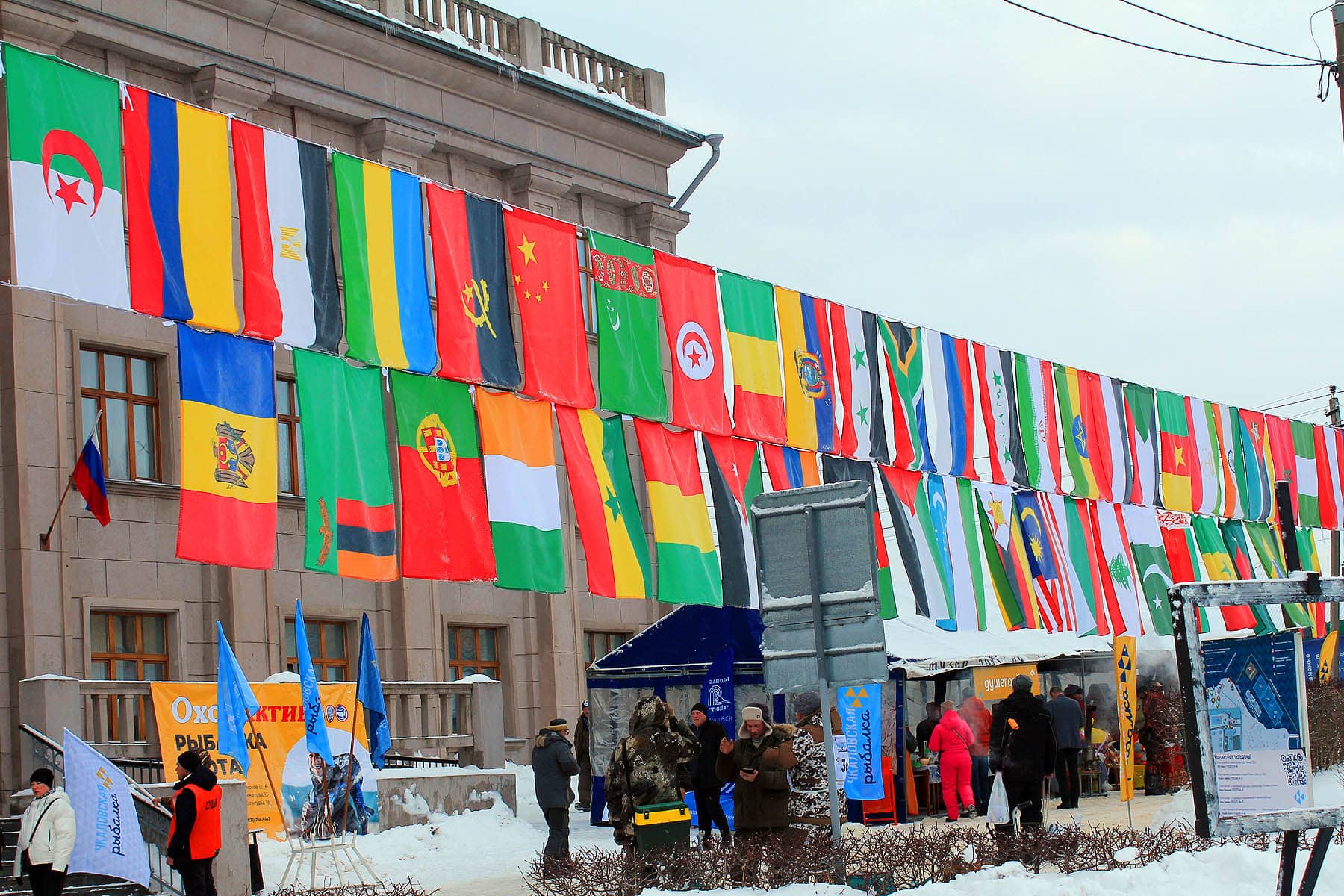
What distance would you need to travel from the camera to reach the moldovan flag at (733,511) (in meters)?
20.5

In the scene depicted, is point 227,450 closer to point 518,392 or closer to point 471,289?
point 471,289

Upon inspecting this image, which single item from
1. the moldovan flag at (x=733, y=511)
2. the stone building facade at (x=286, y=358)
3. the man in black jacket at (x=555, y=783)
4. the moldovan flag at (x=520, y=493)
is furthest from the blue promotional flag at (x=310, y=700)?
the stone building facade at (x=286, y=358)

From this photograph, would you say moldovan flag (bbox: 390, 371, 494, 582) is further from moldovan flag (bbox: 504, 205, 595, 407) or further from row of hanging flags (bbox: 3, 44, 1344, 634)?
moldovan flag (bbox: 504, 205, 595, 407)

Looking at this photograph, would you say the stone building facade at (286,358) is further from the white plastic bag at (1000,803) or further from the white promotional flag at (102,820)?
the white plastic bag at (1000,803)

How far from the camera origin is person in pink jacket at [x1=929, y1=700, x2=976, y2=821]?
21.2 metres

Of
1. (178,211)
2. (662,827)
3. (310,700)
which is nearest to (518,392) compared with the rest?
(310,700)

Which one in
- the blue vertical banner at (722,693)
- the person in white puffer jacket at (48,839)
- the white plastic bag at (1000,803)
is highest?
the blue vertical banner at (722,693)

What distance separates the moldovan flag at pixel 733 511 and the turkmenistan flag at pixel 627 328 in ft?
3.70

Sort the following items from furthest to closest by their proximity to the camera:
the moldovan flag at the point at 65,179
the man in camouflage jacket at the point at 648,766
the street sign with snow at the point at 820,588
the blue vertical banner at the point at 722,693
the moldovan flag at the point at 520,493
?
1. the blue vertical banner at the point at 722,693
2. the moldovan flag at the point at 520,493
3. the man in camouflage jacket at the point at 648,766
4. the moldovan flag at the point at 65,179
5. the street sign with snow at the point at 820,588

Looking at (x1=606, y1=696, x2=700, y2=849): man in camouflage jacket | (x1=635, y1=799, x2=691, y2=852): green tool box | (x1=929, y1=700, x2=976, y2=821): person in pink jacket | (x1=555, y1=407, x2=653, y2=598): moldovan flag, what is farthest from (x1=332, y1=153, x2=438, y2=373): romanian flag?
(x1=929, y1=700, x2=976, y2=821): person in pink jacket

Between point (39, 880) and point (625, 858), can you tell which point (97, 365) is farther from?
point (625, 858)

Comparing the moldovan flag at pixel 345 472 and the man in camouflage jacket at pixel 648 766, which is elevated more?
the moldovan flag at pixel 345 472

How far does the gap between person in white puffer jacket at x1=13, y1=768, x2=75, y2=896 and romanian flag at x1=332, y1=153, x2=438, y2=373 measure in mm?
5165

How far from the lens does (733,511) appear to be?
2080 centimetres
